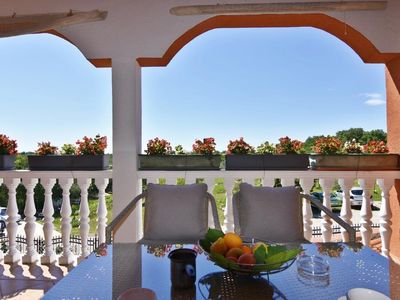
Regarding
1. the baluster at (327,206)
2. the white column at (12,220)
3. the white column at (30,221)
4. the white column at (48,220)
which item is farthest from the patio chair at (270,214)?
the white column at (12,220)

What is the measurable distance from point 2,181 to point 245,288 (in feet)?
9.34

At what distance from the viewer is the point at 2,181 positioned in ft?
10.2

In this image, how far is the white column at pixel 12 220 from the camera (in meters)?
3.05

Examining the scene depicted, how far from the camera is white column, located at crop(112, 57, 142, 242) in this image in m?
3.08

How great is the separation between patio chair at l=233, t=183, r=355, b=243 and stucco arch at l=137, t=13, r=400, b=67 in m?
1.69

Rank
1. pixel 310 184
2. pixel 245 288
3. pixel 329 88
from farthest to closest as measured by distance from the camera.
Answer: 1. pixel 329 88
2. pixel 310 184
3. pixel 245 288

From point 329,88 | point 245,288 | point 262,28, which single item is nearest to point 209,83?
point 262,28

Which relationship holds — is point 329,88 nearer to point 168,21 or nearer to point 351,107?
point 351,107

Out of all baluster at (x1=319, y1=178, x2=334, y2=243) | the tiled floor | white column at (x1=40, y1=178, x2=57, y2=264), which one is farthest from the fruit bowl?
white column at (x1=40, y1=178, x2=57, y2=264)

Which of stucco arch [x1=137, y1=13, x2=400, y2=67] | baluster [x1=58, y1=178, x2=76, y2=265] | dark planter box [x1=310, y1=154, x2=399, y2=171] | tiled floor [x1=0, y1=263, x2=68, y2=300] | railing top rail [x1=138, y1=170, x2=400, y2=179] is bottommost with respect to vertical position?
tiled floor [x1=0, y1=263, x2=68, y2=300]

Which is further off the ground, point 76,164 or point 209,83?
point 209,83

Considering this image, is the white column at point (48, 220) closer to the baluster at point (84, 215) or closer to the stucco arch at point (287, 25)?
the baluster at point (84, 215)

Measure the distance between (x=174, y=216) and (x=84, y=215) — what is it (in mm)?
1208

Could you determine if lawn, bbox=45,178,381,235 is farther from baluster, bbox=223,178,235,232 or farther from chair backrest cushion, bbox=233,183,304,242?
chair backrest cushion, bbox=233,183,304,242
